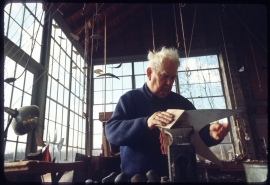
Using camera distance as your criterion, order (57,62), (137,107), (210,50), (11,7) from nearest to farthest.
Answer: (137,107) < (11,7) < (57,62) < (210,50)

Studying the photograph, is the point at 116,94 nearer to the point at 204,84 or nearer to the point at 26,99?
the point at 204,84

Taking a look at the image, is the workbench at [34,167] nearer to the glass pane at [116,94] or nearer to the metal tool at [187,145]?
the metal tool at [187,145]

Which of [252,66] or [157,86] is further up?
[252,66]

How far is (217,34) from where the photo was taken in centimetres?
522

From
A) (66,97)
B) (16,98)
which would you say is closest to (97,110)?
(66,97)

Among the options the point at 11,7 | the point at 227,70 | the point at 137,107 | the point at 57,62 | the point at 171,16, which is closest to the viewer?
the point at 137,107

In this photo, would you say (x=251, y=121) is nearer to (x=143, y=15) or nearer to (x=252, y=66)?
(x=252, y=66)

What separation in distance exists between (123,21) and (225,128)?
5.12 metres

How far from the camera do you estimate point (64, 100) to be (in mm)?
3883

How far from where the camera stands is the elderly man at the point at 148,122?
0.73 meters

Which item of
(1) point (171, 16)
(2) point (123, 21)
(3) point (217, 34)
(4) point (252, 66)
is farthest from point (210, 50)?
(2) point (123, 21)

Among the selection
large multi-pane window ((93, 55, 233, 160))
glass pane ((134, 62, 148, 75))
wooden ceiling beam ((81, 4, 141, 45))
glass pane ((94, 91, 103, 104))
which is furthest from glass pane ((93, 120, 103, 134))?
wooden ceiling beam ((81, 4, 141, 45))

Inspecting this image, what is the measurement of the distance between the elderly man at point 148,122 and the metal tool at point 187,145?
0.05 meters

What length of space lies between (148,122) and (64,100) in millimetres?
3477
